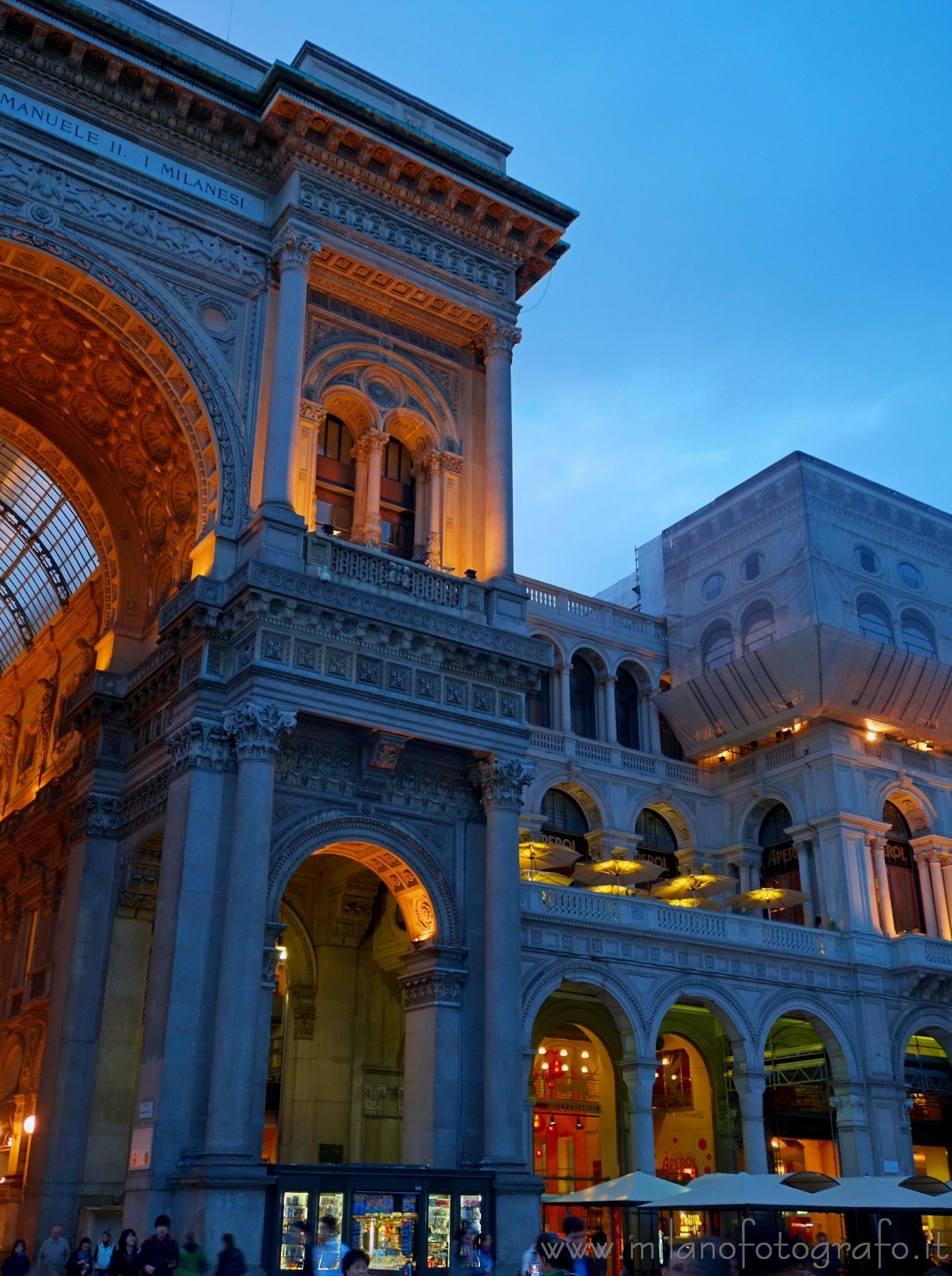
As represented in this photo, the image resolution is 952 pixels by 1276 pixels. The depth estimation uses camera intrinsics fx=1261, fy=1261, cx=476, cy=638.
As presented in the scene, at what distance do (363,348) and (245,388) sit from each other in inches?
122

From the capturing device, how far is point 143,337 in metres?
25.4

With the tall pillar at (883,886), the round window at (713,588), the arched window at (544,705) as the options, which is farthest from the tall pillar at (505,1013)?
the round window at (713,588)

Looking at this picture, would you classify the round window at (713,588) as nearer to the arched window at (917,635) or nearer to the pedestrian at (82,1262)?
the arched window at (917,635)

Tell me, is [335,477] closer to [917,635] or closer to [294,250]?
[294,250]

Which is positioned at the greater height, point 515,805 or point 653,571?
point 653,571

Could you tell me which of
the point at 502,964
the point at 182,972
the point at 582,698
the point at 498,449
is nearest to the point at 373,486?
A: the point at 498,449

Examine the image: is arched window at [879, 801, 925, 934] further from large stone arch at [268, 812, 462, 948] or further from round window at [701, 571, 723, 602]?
large stone arch at [268, 812, 462, 948]

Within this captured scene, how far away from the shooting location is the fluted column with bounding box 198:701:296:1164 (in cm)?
1972

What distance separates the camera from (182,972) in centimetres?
2077

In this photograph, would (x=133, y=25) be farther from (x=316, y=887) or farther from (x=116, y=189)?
(x=316, y=887)

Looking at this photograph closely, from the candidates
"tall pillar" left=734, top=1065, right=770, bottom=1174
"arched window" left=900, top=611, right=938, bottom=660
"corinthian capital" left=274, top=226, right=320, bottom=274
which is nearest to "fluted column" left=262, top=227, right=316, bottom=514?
"corinthian capital" left=274, top=226, right=320, bottom=274

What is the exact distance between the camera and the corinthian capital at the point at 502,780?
2475cm

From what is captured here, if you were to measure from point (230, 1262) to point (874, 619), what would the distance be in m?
30.6

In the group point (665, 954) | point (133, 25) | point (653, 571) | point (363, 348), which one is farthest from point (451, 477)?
point (653, 571)
